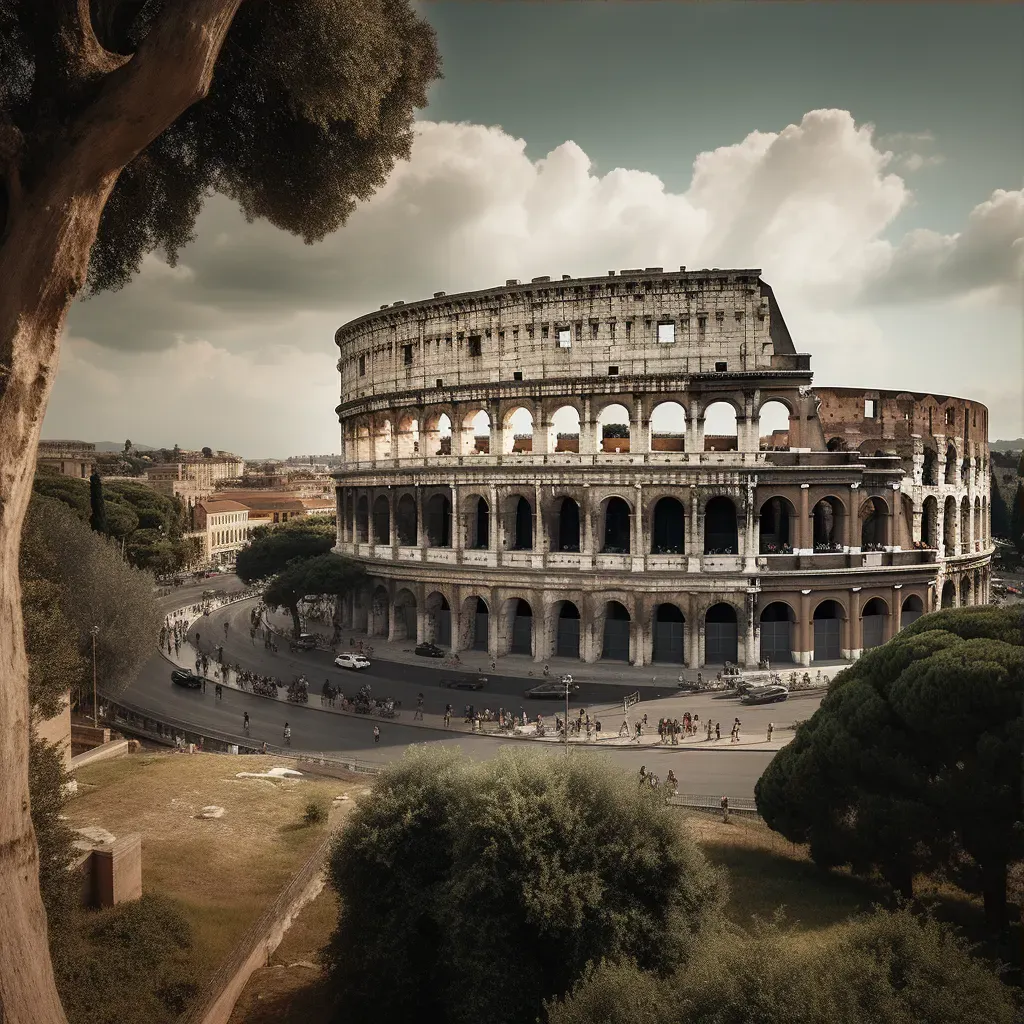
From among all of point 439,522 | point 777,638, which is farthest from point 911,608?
point 439,522

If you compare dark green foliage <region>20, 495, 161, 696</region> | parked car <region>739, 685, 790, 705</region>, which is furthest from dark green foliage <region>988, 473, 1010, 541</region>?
dark green foliage <region>20, 495, 161, 696</region>

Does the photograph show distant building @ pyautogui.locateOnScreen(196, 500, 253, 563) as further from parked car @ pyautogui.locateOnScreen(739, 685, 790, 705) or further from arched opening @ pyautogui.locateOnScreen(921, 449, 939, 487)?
arched opening @ pyautogui.locateOnScreen(921, 449, 939, 487)

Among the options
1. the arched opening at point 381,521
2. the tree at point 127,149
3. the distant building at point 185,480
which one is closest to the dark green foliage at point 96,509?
the arched opening at point 381,521

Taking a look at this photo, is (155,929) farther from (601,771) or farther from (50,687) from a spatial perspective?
(601,771)

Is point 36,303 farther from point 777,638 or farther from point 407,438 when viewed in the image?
point 407,438

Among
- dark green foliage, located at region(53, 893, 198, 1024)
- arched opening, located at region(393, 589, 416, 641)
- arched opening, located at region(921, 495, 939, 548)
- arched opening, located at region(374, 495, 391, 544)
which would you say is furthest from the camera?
arched opening, located at region(374, 495, 391, 544)

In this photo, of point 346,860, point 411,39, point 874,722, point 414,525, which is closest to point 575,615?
point 414,525
